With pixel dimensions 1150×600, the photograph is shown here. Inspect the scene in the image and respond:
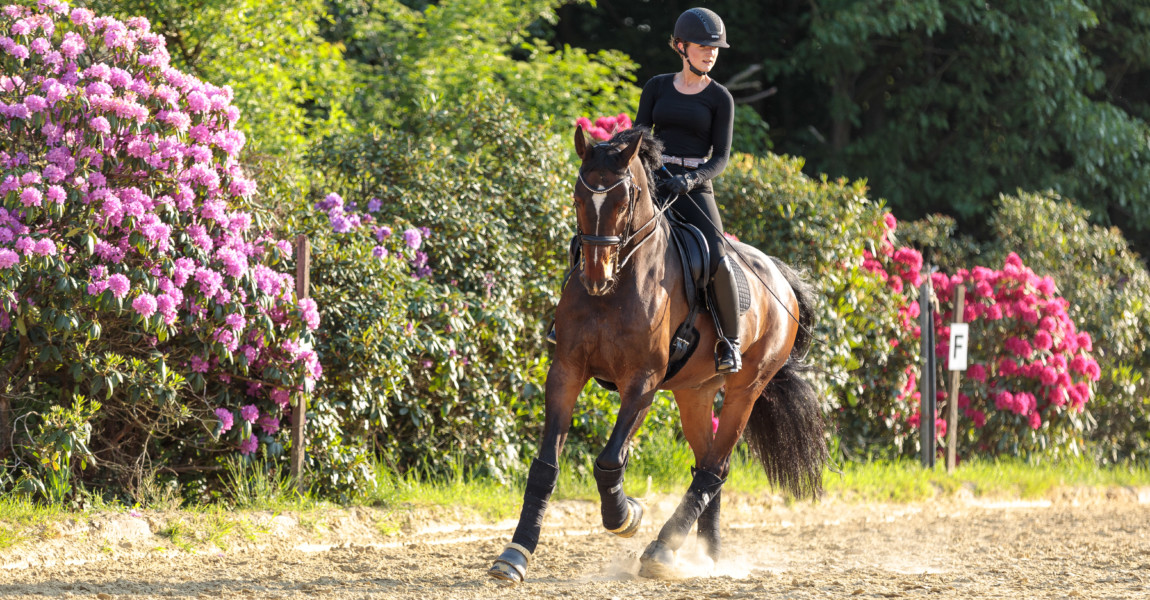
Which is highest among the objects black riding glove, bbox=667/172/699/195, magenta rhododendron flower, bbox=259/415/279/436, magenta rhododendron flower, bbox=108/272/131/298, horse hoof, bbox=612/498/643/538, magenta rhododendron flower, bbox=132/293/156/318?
black riding glove, bbox=667/172/699/195

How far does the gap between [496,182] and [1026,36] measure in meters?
10.4

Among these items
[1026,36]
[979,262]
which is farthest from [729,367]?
[1026,36]

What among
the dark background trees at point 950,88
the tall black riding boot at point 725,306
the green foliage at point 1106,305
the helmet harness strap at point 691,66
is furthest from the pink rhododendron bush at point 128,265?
the dark background trees at point 950,88

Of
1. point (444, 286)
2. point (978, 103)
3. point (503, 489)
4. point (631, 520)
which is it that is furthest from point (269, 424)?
point (978, 103)

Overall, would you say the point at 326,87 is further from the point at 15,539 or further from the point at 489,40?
the point at 15,539

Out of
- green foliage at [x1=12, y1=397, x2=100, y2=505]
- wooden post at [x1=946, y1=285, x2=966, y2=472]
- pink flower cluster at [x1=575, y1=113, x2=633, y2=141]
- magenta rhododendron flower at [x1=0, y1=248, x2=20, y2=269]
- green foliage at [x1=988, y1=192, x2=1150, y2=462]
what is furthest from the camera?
green foliage at [x1=988, y1=192, x2=1150, y2=462]

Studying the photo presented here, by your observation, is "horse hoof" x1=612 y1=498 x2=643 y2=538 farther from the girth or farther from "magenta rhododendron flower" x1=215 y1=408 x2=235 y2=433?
"magenta rhododendron flower" x1=215 y1=408 x2=235 y2=433

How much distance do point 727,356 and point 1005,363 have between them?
6112 mm

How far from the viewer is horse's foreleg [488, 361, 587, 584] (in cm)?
541

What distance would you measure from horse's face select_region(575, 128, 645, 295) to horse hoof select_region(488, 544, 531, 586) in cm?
130

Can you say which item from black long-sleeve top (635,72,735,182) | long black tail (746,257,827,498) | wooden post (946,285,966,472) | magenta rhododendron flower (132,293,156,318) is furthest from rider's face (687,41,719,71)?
wooden post (946,285,966,472)

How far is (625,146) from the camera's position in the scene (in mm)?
5402

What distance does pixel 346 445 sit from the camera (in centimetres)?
791

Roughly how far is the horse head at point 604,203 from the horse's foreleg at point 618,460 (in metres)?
0.60
